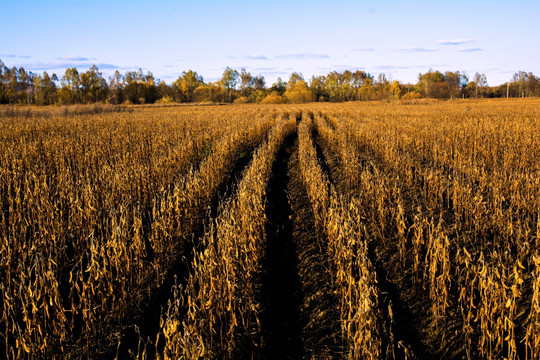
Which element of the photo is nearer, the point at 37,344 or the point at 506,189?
the point at 37,344

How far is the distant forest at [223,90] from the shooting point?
6800cm

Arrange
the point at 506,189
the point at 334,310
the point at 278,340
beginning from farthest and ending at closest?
the point at 506,189, the point at 334,310, the point at 278,340

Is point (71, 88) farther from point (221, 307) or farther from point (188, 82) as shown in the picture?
point (221, 307)

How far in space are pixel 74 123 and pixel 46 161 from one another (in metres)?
8.71

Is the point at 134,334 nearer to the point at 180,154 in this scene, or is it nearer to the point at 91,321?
the point at 91,321

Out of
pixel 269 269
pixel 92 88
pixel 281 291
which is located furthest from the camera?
pixel 92 88

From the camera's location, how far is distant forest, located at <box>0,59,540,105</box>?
68.0 metres

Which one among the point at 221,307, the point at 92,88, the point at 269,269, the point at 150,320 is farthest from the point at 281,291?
the point at 92,88

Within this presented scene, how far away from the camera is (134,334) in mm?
3541

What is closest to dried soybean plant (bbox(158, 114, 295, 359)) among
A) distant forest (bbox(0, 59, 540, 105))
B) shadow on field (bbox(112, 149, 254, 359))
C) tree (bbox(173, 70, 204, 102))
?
shadow on field (bbox(112, 149, 254, 359))

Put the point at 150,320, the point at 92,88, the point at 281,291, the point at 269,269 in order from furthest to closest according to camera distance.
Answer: the point at 92,88 → the point at 269,269 → the point at 281,291 → the point at 150,320


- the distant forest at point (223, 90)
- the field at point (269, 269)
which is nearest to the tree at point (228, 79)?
the distant forest at point (223, 90)

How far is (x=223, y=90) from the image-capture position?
99.4 metres

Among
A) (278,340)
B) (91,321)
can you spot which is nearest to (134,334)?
(91,321)
